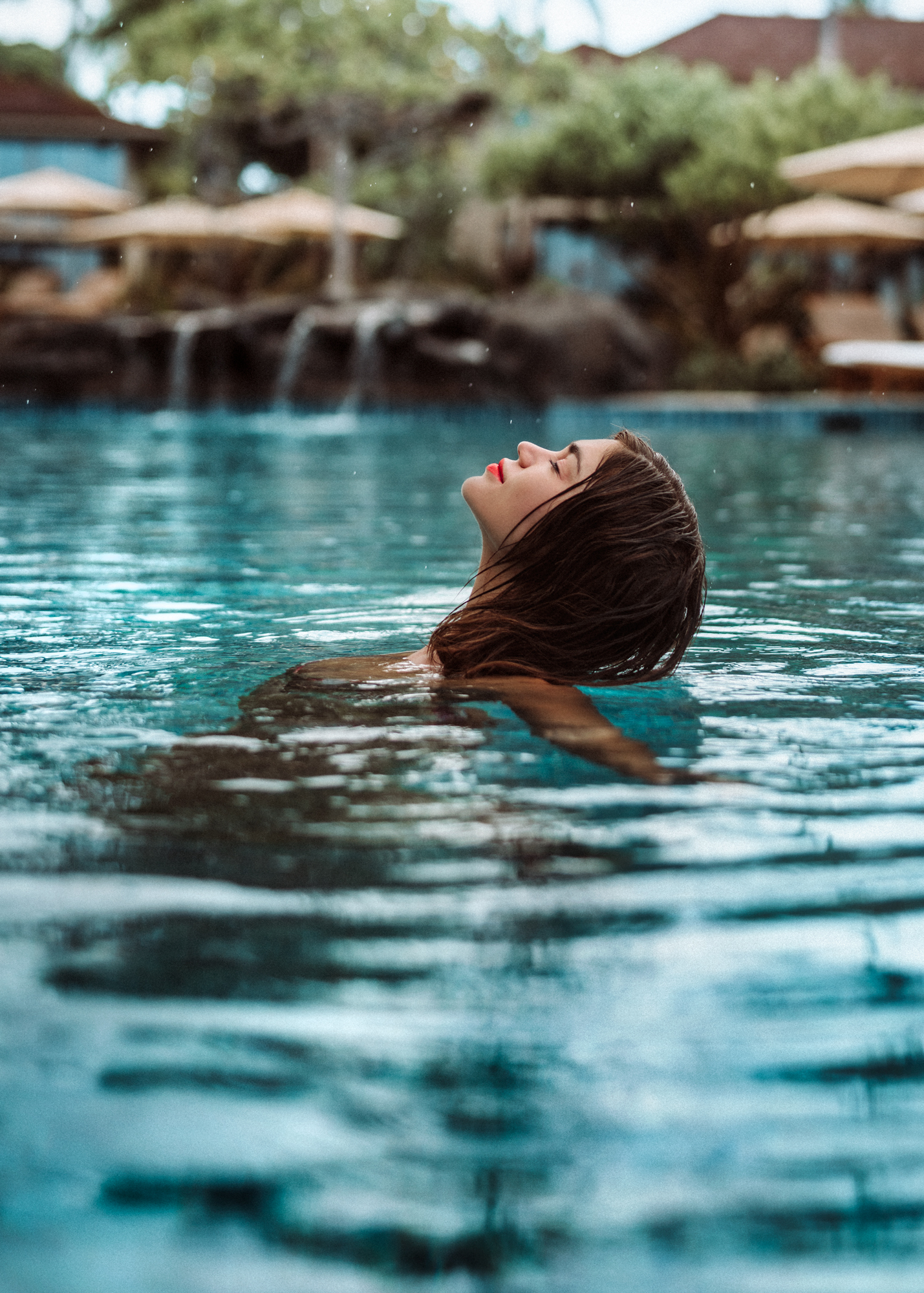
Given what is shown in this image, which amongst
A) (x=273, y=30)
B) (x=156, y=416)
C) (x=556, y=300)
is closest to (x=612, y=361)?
(x=556, y=300)

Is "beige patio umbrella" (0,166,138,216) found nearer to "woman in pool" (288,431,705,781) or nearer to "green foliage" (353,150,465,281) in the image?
"green foliage" (353,150,465,281)

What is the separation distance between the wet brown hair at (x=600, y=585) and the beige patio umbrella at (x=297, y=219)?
22376 mm

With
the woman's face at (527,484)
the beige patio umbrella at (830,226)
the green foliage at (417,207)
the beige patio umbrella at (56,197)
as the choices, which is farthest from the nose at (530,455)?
the green foliage at (417,207)

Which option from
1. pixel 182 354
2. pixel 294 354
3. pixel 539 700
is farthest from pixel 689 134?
pixel 539 700

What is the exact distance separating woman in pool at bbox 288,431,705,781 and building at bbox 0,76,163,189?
104 feet

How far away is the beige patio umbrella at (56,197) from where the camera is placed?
26.5m

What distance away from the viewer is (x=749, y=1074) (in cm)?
172

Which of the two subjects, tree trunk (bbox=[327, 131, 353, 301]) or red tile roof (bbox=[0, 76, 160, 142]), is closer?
tree trunk (bbox=[327, 131, 353, 301])

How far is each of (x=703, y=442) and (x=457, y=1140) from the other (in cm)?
1421

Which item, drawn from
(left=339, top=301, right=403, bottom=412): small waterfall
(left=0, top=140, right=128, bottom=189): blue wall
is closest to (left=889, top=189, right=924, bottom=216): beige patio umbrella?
(left=339, top=301, right=403, bottom=412): small waterfall

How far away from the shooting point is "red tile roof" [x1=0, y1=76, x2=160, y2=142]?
3256 centimetres

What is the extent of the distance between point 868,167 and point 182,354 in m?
9.61

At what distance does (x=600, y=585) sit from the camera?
11.0 feet

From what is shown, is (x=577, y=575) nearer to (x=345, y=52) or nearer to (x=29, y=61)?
(x=345, y=52)
